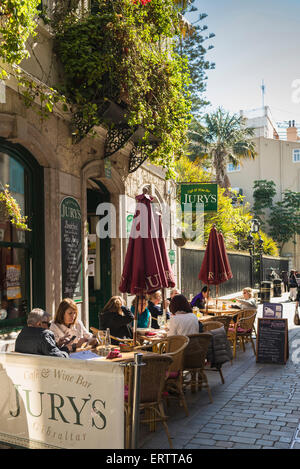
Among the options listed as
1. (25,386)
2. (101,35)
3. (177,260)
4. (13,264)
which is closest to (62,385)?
(25,386)

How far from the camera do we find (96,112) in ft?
29.4

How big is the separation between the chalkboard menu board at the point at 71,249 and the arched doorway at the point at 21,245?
49 cm

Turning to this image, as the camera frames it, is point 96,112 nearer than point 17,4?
No

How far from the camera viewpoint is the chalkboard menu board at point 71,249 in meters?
8.80

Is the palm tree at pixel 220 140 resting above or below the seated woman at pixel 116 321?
above

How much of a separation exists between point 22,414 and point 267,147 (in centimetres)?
5284

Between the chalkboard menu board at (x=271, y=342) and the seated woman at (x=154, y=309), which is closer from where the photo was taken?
the chalkboard menu board at (x=271, y=342)

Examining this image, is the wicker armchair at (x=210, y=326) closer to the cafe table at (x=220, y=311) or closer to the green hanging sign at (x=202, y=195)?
the cafe table at (x=220, y=311)

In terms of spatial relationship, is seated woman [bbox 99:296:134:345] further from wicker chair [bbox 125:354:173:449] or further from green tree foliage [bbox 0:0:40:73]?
green tree foliage [bbox 0:0:40:73]

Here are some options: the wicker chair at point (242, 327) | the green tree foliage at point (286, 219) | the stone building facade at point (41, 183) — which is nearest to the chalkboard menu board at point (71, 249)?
the stone building facade at point (41, 183)

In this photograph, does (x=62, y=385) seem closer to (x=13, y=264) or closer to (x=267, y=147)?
(x=13, y=264)

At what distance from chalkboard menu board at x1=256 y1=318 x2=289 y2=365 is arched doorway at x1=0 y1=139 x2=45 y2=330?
4.03 metres

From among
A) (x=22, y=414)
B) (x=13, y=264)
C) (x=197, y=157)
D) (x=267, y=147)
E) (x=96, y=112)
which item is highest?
(x=267, y=147)

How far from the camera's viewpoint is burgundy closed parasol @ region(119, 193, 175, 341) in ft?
22.8
